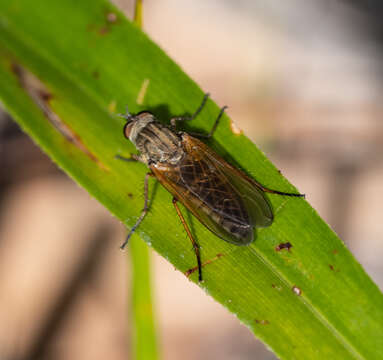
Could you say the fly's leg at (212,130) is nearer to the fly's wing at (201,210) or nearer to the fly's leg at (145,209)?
the fly's wing at (201,210)

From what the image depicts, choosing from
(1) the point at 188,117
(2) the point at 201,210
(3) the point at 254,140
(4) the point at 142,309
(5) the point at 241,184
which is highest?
(3) the point at 254,140

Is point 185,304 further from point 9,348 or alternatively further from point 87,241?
point 9,348

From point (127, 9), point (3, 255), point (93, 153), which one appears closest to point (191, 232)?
point (93, 153)

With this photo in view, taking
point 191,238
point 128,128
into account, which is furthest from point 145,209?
point 128,128

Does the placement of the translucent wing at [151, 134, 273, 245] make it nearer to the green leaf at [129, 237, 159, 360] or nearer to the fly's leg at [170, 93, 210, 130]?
the fly's leg at [170, 93, 210, 130]

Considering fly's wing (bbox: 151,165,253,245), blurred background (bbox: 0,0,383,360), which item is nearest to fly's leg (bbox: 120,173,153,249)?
fly's wing (bbox: 151,165,253,245)

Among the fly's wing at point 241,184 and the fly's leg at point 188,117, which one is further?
the fly's leg at point 188,117

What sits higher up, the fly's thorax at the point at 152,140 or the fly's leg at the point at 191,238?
the fly's thorax at the point at 152,140

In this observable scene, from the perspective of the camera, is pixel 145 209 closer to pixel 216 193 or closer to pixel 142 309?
pixel 216 193

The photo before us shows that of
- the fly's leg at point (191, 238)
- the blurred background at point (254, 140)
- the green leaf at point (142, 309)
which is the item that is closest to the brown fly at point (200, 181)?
the fly's leg at point (191, 238)
